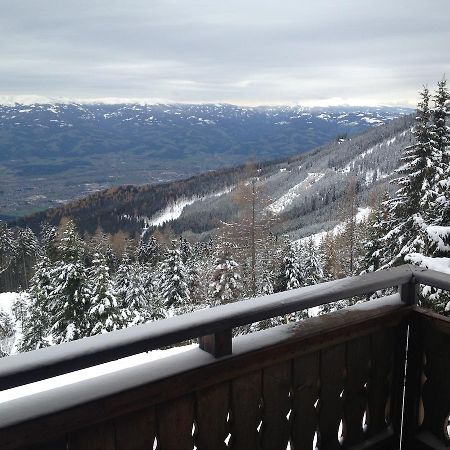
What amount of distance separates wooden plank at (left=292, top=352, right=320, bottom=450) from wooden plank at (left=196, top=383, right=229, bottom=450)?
0.38 metres

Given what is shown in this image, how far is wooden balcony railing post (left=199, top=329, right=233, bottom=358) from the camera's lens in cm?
181

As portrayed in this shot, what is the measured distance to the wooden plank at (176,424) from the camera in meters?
1.71

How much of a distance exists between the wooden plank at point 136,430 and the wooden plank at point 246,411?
0.38 m

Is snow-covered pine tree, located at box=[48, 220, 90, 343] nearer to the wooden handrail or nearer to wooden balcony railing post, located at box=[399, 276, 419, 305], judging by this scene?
wooden balcony railing post, located at box=[399, 276, 419, 305]

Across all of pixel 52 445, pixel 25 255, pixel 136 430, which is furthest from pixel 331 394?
pixel 25 255

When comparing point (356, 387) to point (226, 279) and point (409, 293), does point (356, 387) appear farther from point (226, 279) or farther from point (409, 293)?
point (226, 279)

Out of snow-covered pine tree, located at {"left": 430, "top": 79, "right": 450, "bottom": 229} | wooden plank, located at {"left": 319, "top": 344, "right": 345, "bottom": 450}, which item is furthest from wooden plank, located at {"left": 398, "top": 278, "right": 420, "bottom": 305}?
snow-covered pine tree, located at {"left": 430, "top": 79, "right": 450, "bottom": 229}

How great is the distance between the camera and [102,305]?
17.7 m

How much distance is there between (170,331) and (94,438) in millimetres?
448

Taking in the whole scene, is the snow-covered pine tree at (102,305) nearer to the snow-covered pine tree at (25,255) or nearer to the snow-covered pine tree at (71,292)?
the snow-covered pine tree at (71,292)

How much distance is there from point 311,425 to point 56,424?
128 centimetres

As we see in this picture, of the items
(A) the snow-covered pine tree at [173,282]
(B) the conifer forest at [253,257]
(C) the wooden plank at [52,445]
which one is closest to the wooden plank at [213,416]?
(C) the wooden plank at [52,445]

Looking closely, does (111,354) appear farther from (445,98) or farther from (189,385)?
(445,98)

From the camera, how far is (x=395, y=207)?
1520 cm
